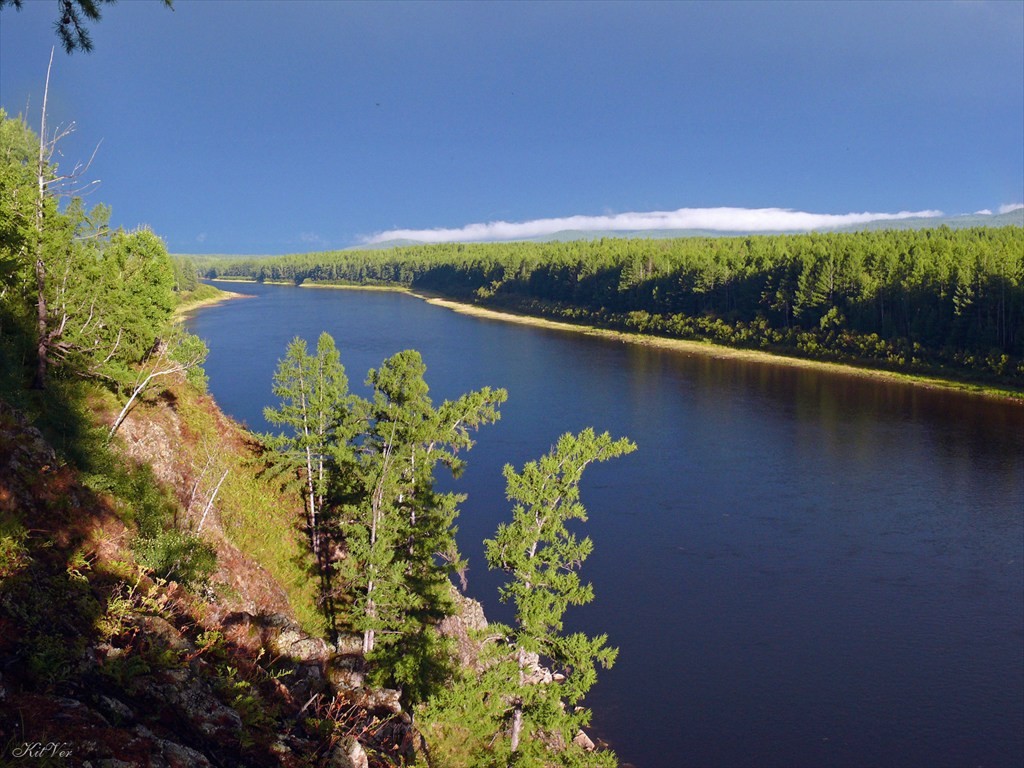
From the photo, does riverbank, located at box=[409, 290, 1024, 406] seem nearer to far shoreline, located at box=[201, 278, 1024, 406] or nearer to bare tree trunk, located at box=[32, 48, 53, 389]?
far shoreline, located at box=[201, 278, 1024, 406]

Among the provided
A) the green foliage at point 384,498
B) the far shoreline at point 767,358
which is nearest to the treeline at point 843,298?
the far shoreline at point 767,358

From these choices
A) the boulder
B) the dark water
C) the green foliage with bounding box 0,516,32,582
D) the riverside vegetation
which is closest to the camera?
the riverside vegetation

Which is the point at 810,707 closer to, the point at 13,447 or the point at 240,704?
the point at 240,704

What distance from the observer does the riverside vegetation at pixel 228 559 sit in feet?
33.2

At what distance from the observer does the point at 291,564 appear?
32.4m

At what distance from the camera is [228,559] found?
82.2 feet

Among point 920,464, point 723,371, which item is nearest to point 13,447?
point 920,464

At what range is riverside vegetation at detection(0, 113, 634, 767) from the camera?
1012 centimetres

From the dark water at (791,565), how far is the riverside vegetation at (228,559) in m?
5.94

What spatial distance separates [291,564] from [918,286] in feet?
362

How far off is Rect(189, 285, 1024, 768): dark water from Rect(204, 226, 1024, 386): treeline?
20.3 meters

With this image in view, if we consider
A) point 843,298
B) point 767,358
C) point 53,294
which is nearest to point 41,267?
point 53,294
